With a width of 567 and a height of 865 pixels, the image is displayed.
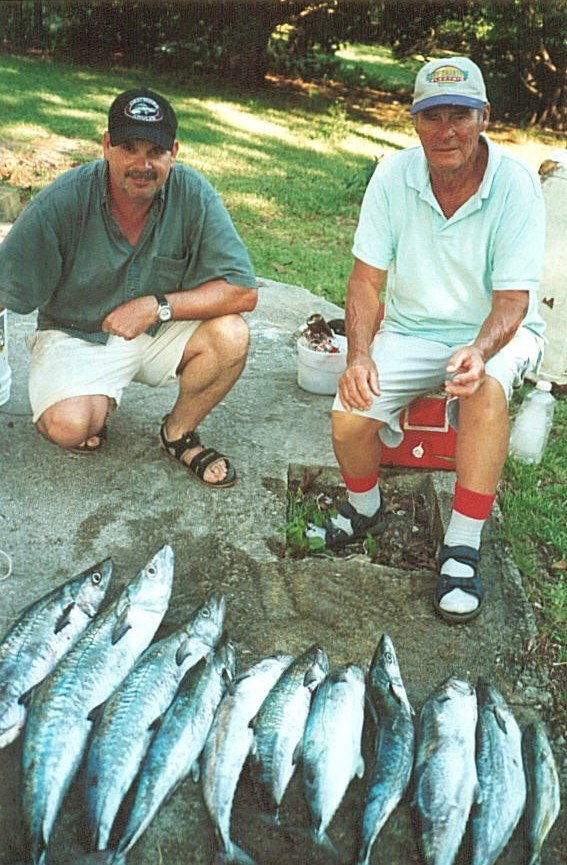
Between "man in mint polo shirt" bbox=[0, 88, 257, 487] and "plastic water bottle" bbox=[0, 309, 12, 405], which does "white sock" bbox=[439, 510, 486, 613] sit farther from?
"plastic water bottle" bbox=[0, 309, 12, 405]

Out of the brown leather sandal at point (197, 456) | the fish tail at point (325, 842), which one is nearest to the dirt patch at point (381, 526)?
the brown leather sandal at point (197, 456)

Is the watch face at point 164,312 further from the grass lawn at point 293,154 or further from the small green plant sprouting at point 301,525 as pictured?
the grass lawn at point 293,154

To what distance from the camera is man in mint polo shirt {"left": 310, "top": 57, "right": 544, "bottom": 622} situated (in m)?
3.31

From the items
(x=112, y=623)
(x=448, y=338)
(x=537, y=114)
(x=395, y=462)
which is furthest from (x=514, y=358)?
(x=537, y=114)

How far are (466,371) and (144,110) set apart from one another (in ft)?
5.34

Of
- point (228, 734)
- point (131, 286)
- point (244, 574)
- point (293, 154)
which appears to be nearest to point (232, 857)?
point (228, 734)

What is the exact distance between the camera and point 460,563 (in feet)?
11.0

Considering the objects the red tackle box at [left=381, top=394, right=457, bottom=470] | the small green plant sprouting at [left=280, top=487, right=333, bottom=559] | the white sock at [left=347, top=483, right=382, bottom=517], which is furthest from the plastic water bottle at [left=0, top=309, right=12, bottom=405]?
the red tackle box at [left=381, top=394, right=457, bottom=470]

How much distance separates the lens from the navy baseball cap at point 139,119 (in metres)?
3.50

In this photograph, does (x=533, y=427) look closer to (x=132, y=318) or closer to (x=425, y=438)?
(x=425, y=438)

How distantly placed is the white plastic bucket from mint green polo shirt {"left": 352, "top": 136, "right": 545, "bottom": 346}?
873 millimetres

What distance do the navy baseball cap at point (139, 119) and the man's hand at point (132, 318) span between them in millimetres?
641

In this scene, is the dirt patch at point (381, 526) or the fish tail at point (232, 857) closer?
the fish tail at point (232, 857)

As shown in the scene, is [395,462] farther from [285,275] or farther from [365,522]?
[285,275]
